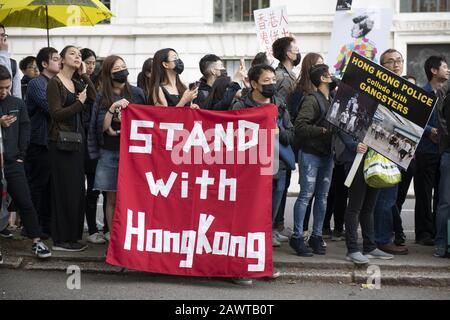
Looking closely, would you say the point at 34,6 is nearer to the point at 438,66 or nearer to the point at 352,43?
the point at 352,43

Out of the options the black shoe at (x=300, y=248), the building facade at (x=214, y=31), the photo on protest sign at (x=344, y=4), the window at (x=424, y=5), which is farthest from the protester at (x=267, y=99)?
the window at (x=424, y=5)

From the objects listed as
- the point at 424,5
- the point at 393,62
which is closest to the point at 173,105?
the point at 393,62

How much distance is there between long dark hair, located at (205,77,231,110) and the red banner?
2.93ft

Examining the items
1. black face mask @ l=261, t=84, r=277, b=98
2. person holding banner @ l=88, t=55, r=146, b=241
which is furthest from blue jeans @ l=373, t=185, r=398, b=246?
person holding banner @ l=88, t=55, r=146, b=241

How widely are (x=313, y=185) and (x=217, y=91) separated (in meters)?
1.27

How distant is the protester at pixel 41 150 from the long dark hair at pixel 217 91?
1721mm

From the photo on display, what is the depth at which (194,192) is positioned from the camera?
6.24m

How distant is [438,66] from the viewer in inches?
309

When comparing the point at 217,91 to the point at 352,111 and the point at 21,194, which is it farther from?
the point at 21,194

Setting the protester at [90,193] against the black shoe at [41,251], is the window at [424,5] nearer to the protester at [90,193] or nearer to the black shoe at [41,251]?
the protester at [90,193]

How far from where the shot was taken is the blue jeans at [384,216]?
7.25 m

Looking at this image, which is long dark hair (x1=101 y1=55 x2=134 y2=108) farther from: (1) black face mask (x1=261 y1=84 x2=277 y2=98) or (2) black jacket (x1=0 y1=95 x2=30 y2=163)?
(1) black face mask (x1=261 y1=84 x2=277 y2=98)

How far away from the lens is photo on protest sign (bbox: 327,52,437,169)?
635 cm
